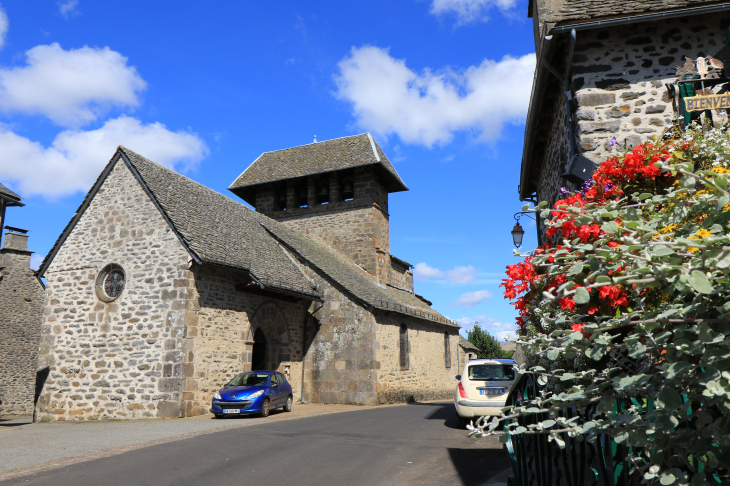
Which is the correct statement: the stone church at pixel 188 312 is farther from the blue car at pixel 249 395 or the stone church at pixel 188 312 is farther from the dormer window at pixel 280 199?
the dormer window at pixel 280 199

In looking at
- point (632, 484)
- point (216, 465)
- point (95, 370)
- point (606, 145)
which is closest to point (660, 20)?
point (606, 145)

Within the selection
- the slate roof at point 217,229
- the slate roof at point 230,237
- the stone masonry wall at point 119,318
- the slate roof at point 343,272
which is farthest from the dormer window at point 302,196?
the stone masonry wall at point 119,318

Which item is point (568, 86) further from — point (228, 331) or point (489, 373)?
point (228, 331)

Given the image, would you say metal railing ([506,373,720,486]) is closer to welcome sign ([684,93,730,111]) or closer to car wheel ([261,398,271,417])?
welcome sign ([684,93,730,111])

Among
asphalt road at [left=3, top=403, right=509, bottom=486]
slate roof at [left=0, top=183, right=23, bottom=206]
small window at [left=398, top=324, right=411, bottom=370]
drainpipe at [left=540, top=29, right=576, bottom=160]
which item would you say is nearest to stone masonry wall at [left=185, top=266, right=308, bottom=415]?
asphalt road at [left=3, top=403, right=509, bottom=486]

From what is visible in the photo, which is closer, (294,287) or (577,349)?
(577,349)

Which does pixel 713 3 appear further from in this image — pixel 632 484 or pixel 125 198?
pixel 125 198

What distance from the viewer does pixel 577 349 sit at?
1992 mm

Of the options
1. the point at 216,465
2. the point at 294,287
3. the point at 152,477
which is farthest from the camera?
the point at 294,287

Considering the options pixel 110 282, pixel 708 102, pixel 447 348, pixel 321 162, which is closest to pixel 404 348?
pixel 447 348

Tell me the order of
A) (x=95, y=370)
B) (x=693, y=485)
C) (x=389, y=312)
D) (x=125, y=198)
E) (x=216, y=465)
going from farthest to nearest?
(x=389, y=312), (x=125, y=198), (x=95, y=370), (x=216, y=465), (x=693, y=485)

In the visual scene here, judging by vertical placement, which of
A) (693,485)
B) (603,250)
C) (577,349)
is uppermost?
(603,250)

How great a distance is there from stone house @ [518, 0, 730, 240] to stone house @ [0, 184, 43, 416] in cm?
2274

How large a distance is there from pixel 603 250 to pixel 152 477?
6.31 meters
